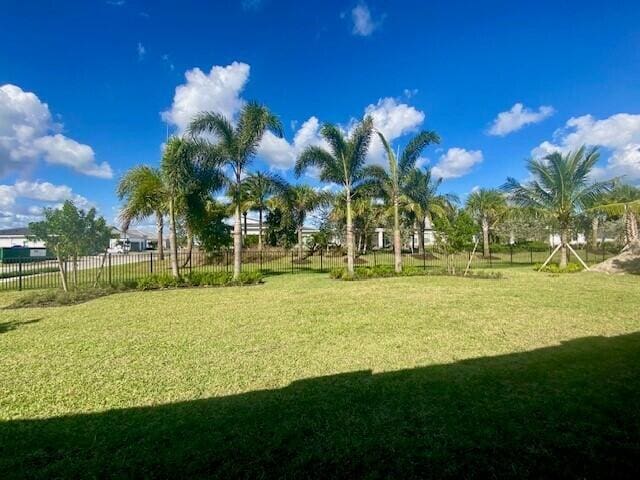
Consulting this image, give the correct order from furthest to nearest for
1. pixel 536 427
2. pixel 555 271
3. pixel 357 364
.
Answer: pixel 555 271 < pixel 357 364 < pixel 536 427

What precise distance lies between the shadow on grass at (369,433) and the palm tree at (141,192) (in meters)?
11.0

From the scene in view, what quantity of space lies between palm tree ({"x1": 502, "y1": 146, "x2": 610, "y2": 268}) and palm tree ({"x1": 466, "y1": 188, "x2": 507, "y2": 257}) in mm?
12463

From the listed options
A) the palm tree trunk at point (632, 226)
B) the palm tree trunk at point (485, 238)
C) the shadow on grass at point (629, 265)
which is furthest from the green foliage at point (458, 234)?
the palm tree trunk at point (485, 238)

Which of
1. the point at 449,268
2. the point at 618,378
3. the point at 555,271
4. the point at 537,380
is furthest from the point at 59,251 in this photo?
the point at 555,271

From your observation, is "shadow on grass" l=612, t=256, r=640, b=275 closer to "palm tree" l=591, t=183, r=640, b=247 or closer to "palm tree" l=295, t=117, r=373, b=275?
"palm tree" l=591, t=183, r=640, b=247

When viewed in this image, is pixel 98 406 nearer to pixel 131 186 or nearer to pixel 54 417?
pixel 54 417

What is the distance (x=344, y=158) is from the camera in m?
14.8

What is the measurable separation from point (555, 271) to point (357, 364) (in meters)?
14.7

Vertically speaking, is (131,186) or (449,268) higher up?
(131,186)

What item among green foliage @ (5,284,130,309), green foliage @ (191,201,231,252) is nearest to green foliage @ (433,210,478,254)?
green foliage @ (5,284,130,309)

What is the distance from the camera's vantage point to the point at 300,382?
3930mm

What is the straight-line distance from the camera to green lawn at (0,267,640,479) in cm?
246

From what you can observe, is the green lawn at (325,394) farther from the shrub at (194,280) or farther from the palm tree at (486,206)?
the palm tree at (486,206)

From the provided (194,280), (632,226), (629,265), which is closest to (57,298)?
(194,280)
